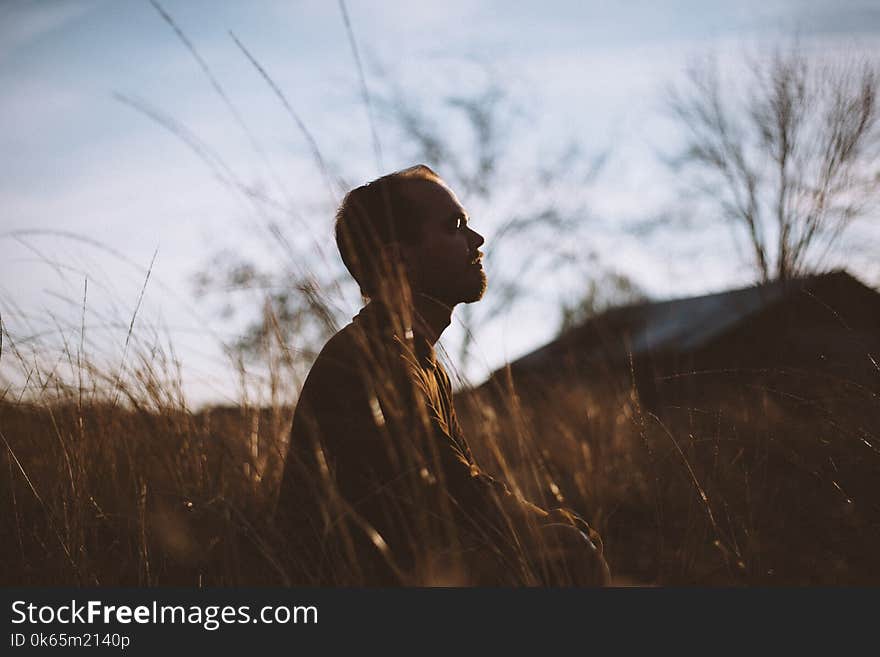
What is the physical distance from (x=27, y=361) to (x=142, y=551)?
0.99m

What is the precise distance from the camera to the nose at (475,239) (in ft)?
5.37

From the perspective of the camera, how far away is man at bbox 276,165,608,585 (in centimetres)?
118

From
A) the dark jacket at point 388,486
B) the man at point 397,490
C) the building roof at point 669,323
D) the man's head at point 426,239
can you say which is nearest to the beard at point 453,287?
the man's head at point 426,239

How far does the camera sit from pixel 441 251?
5.14ft

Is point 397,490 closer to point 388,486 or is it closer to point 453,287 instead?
point 388,486

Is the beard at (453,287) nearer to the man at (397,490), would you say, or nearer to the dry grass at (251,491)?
the man at (397,490)

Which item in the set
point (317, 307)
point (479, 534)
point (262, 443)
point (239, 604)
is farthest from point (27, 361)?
point (479, 534)

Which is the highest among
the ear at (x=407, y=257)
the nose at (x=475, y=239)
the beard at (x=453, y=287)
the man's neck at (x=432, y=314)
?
the nose at (x=475, y=239)

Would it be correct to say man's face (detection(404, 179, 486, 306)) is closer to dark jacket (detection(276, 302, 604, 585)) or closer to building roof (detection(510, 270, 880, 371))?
dark jacket (detection(276, 302, 604, 585))

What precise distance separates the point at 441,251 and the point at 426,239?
0.05 meters

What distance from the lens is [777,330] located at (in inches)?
461

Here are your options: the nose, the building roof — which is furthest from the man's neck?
the building roof

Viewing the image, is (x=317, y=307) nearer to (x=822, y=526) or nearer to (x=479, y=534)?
(x=479, y=534)

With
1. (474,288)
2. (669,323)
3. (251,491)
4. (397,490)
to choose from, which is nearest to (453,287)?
(474,288)
